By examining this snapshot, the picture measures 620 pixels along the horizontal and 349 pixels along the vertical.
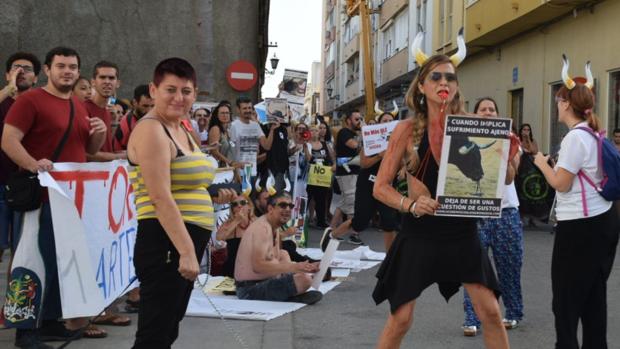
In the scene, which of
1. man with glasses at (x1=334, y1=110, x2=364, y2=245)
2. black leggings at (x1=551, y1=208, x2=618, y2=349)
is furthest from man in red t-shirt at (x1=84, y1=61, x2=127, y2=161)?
man with glasses at (x1=334, y1=110, x2=364, y2=245)

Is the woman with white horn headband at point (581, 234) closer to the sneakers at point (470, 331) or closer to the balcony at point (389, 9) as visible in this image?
the sneakers at point (470, 331)

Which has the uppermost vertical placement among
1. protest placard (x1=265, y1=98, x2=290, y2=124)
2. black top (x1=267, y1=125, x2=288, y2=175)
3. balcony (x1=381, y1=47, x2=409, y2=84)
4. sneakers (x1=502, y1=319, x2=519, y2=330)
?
balcony (x1=381, y1=47, x2=409, y2=84)

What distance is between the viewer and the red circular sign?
18688mm

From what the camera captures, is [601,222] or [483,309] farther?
[601,222]

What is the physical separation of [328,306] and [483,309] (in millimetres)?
3520

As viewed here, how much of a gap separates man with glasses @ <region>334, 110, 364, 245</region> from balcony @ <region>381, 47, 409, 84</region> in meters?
24.2

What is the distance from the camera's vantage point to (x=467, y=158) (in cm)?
434

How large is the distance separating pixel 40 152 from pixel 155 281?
2.21 metres

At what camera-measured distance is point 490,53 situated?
27.1m

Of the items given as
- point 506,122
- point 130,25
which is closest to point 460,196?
point 506,122

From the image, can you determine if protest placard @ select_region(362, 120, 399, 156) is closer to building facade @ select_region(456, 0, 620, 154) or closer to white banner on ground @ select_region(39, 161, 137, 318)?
white banner on ground @ select_region(39, 161, 137, 318)

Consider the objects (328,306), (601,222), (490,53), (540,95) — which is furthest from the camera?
(490,53)

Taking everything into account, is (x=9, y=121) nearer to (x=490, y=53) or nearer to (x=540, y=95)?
(x=540, y=95)

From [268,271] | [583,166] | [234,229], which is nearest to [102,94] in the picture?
[268,271]
